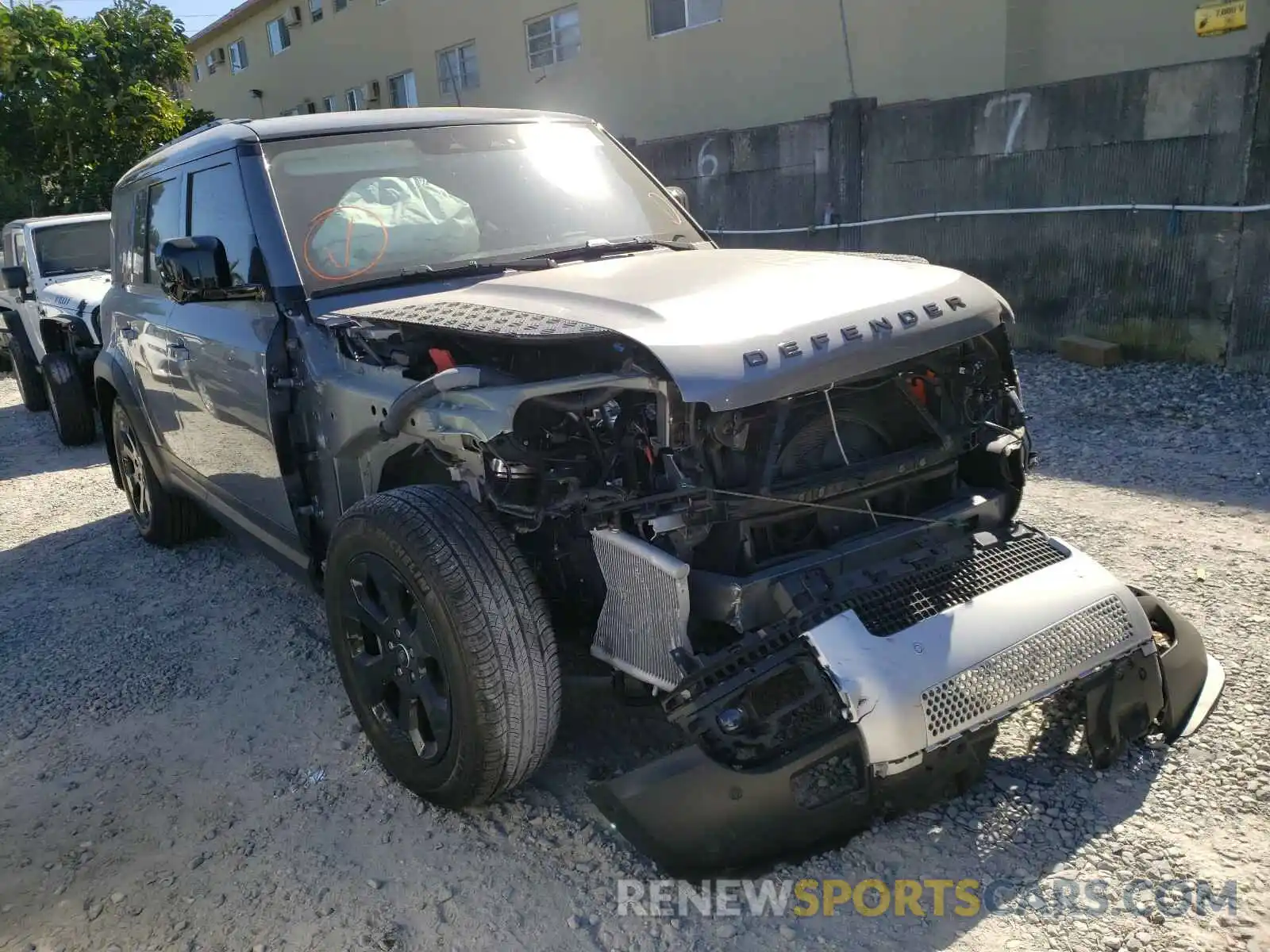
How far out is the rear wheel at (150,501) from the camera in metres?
5.04

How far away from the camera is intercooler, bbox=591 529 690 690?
2.36 metres

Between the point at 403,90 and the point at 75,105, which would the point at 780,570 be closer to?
the point at 75,105

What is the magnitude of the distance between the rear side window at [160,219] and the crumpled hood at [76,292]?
341cm

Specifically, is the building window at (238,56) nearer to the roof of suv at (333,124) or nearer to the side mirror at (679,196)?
the roof of suv at (333,124)

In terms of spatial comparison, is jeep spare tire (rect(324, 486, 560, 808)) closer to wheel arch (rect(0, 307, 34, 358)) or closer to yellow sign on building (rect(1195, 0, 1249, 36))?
wheel arch (rect(0, 307, 34, 358))

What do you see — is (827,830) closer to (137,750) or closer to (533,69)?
(137,750)

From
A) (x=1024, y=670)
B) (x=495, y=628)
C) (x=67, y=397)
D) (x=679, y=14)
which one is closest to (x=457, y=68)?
(x=679, y=14)

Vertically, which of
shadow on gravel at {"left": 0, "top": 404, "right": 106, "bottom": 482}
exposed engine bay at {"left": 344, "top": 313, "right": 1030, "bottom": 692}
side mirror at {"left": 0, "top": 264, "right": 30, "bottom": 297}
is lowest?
shadow on gravel at {"left": 0, "top": 404, "right": 106, "bottom": 482}

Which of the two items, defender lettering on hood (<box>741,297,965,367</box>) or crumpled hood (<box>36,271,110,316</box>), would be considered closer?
defender lettering on hood (<box>741,297,965,367</box>)

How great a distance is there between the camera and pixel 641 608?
2.45 metres

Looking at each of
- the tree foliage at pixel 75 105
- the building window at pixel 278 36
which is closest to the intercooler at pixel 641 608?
the tree foliage at pixel 75 105

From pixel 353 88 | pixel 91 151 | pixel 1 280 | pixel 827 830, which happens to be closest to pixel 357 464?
pixel 827 830

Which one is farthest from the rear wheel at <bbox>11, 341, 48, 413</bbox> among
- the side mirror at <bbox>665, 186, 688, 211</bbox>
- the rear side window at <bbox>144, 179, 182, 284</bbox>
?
the side mirror at <bbox>665, 186, 688, 211</bbox>

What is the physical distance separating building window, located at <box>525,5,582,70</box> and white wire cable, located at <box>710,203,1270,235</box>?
23.6ft
